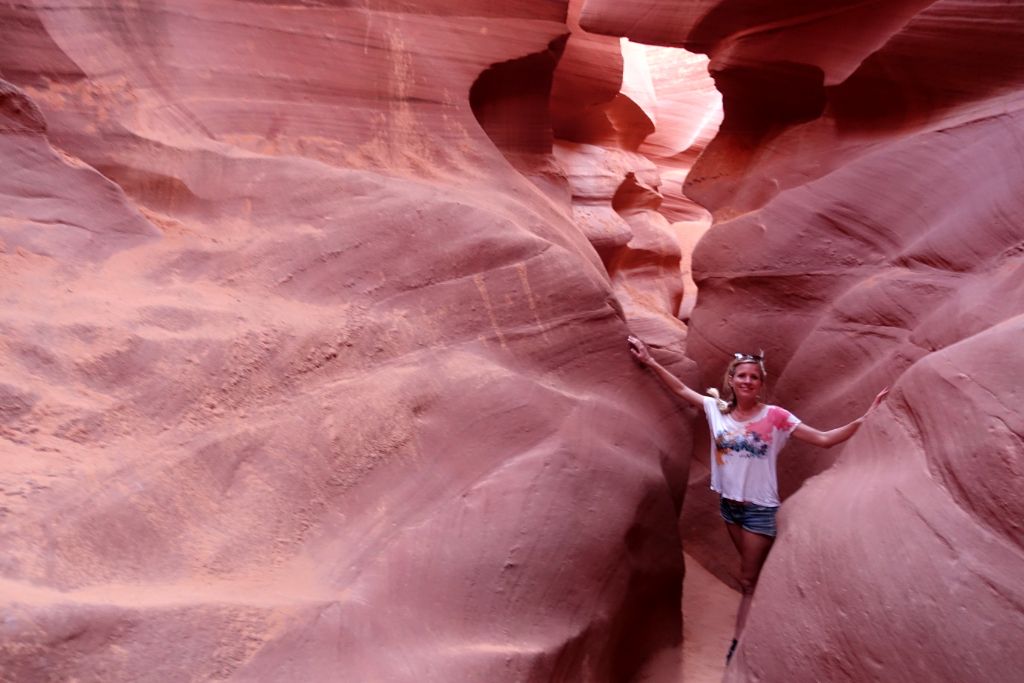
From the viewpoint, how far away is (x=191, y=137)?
3.73 m

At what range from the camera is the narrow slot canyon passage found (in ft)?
8.11

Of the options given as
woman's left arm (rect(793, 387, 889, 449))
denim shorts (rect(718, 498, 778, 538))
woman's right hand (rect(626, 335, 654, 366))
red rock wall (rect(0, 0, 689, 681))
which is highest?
red rock wall (rect(0, 0, 689, 681))

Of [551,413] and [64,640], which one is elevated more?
[64,640]

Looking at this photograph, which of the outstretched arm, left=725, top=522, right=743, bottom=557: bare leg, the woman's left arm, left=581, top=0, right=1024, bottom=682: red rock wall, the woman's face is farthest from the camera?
the outstretched arm

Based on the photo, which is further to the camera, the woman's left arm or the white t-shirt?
the white t-shirt

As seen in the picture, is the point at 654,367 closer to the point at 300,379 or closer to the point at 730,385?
the point at 730,385

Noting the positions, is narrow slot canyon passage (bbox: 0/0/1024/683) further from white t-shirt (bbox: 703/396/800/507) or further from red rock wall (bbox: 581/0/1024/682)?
white t-shirt (bbox: 703/396/800/507)

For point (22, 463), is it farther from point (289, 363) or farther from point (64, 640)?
point (289, 363)

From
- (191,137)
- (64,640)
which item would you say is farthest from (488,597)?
(191,137)

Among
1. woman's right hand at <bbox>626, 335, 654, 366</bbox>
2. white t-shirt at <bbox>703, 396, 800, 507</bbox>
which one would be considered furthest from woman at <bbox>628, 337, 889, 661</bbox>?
woman's right hand at <bbox>626, 335, 654, 366</bbox>

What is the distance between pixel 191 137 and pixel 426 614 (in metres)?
2.30

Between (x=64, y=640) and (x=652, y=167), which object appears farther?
(x=652, y=167)

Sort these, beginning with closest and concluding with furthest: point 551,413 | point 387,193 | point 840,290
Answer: point 551,413 → point 387,193 → point 840,290

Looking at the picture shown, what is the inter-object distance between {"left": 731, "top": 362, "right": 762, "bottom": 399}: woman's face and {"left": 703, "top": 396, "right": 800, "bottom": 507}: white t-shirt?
0.11 m
